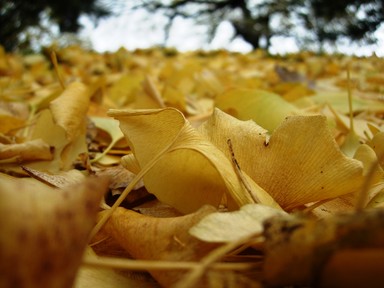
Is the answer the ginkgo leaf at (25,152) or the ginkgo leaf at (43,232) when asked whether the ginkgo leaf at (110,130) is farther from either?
the ginkgo leaf at (43,232)

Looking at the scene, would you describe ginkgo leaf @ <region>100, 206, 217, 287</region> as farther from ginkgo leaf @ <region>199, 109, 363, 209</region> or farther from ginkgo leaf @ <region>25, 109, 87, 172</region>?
ginkgo leaf @ <region>25, 109, 87, 172</region>

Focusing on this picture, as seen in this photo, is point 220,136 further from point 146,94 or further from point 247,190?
point 146,94

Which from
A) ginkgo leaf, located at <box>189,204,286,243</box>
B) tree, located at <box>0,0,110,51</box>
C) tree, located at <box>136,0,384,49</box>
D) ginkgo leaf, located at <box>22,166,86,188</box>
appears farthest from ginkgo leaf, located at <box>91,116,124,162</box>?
tree, located at <box>136,0,384,49</box>

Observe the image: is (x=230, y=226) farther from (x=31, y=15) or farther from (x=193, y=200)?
(x=31, y=15)

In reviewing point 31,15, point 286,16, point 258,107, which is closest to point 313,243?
point 258,107

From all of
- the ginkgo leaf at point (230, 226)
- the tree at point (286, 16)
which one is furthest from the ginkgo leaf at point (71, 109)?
the tree at point (286, 16)

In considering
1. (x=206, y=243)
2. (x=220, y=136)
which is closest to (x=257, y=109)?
(x=220, y=136)
